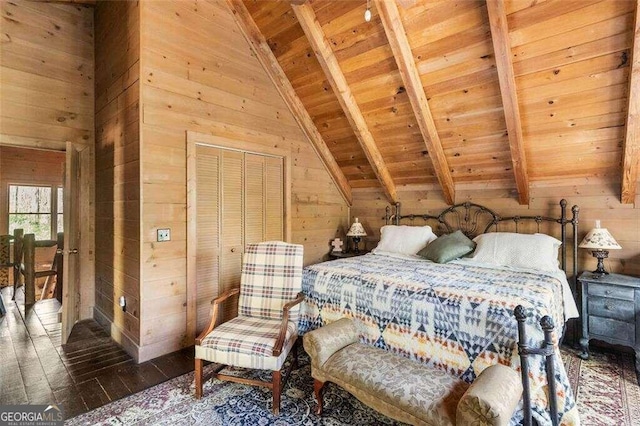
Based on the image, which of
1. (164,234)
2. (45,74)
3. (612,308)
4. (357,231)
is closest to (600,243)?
(612,308)

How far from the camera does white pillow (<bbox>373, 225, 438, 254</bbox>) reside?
3941mm

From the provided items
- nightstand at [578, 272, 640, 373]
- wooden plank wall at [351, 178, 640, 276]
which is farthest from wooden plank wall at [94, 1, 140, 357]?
nightstand at [578, 272, 640, 373]

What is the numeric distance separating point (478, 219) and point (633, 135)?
5.49 ft

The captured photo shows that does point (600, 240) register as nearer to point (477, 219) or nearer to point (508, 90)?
point (477, 219)

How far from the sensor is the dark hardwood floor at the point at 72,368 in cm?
234

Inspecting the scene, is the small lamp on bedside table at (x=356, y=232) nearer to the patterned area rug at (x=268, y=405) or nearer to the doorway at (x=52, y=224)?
the patterned area rug at (x=268, y=405)

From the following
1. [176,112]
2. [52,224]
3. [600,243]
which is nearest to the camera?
[600,243]

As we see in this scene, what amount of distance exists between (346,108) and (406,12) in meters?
1.13

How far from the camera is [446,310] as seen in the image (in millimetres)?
2174

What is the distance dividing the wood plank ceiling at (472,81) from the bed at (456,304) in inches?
29.1

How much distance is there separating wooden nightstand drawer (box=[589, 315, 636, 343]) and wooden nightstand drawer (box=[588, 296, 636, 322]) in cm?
4

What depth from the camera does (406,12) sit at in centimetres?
282

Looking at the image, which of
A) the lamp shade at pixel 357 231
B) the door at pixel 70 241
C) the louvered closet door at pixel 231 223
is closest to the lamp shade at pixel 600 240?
the lamp shade at pixel 357 231

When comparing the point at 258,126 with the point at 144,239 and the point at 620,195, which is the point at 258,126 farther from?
the point at 620,195
